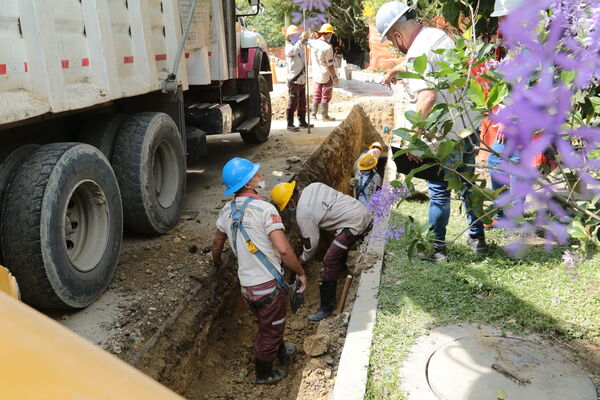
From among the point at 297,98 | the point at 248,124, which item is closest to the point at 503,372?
the point at 248,124

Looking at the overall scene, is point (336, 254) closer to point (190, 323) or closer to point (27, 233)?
point (190, 323)

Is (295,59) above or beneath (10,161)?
above

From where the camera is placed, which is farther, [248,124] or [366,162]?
[248,124]

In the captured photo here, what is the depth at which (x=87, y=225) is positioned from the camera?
13.4ft

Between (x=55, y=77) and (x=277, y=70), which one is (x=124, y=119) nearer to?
(x=55, y=77)

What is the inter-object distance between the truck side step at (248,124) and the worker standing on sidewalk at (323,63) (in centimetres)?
226

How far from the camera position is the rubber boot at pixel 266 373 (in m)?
4.20

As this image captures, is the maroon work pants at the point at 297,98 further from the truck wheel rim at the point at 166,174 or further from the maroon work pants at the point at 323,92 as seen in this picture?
the truck wheel rim at the point at 166,174

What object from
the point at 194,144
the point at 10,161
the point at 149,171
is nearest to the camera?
the point at 10,161

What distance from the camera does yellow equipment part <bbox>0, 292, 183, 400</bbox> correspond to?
0.85 meters

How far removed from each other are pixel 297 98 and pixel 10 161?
23.5 feet

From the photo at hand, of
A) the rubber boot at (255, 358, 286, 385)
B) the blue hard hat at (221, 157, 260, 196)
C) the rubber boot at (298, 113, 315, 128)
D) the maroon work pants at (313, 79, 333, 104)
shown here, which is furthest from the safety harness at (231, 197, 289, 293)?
the maroon work pants at (313, 79, 333, 104)

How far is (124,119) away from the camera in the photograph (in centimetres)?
498

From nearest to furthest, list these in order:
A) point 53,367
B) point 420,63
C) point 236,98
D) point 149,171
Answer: point 53,367, point 420,63, point 149,171, point 236,98
